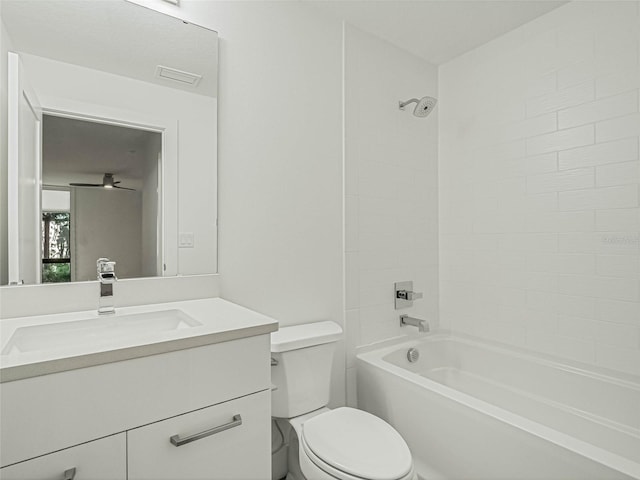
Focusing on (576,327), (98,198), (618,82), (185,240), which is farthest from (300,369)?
(618,82)

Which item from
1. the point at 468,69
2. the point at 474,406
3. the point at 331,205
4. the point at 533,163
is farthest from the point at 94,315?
the point at 468,69

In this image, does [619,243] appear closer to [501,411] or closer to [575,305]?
[575,305]

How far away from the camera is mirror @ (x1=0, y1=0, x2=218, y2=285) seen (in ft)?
4.18

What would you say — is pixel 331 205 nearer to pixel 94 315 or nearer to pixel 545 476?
pixel 94 315

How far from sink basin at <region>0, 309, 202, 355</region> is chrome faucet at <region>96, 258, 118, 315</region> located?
0.22 ft

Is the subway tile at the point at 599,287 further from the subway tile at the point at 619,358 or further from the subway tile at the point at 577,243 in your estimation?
the subway tile at the point at 619,358

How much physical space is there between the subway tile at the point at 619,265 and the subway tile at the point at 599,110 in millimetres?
687

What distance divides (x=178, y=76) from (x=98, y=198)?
610 millimetres

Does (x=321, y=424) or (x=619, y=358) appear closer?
(x=321, y=424)

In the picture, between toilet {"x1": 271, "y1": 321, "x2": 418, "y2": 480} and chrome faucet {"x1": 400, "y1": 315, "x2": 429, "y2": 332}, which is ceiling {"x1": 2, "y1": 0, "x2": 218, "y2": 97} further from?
chrome faucet {"x1": 400, "y1": 315, "x2": 429, "y2": 332}

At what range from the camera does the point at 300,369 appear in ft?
5.36

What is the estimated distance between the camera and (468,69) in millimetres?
2443

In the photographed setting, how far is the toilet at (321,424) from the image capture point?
1.26 m

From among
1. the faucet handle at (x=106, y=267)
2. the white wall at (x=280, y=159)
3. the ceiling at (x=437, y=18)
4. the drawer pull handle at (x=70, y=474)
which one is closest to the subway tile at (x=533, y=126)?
the ceiling at (x=437, y=18)
